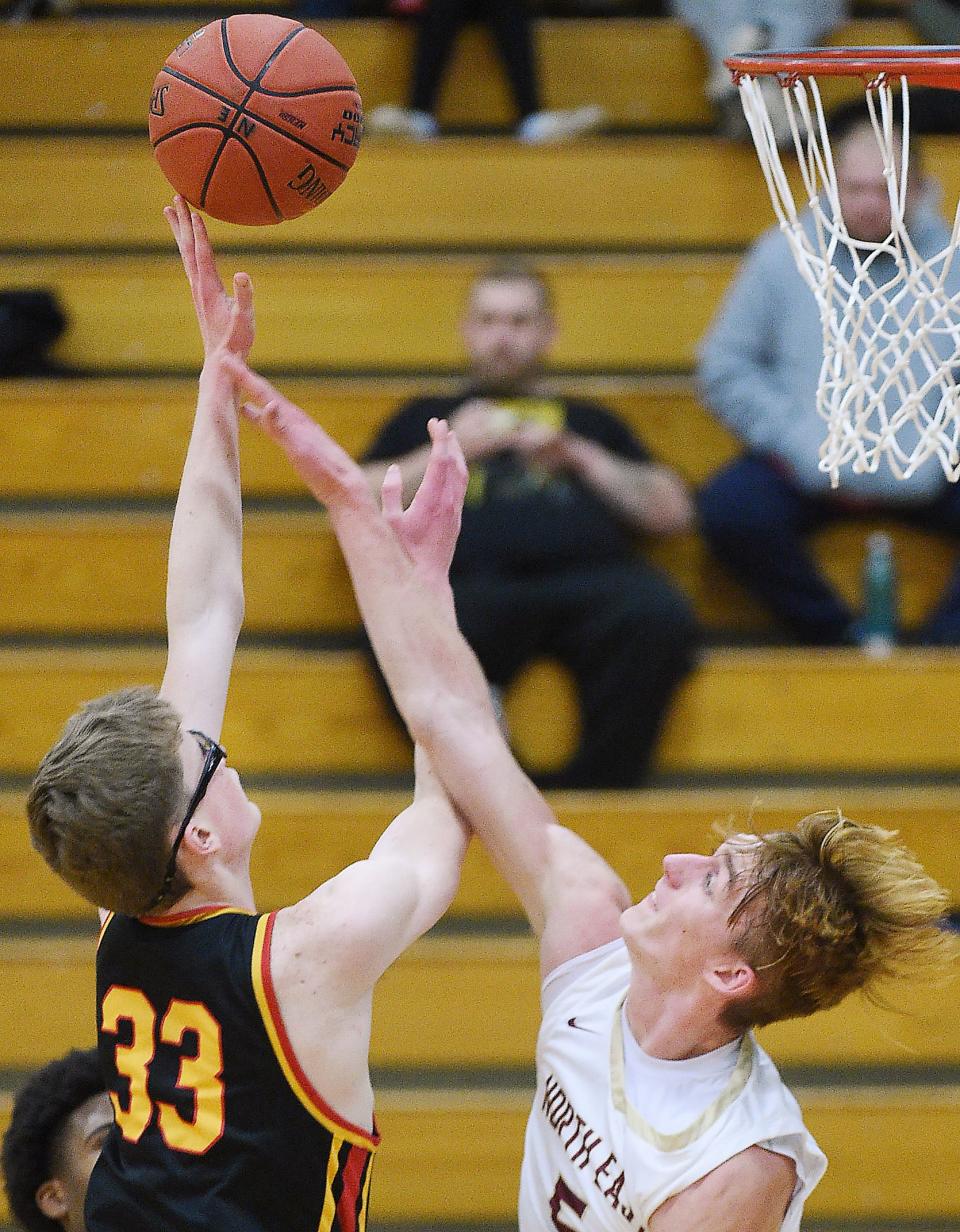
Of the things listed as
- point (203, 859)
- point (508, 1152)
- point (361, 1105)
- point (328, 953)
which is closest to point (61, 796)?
point (203, 859)

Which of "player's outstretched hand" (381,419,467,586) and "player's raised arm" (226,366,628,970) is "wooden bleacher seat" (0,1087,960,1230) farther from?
"player's outstretched hand" (381,419,467,586)

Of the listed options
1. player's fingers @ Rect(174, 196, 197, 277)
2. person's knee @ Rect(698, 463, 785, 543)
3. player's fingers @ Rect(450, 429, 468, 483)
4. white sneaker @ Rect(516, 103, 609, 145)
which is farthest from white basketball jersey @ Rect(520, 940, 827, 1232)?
white sneaker @ Rect(516, 103, 609, 145)

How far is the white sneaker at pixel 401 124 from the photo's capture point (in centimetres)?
532

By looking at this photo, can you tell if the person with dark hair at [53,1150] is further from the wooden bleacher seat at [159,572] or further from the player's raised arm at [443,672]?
the wooden bleacher seat at [159,572]

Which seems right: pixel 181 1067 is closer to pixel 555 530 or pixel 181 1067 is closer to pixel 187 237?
pixel 187 237

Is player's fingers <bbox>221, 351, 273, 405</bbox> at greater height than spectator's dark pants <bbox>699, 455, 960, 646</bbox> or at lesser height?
greater

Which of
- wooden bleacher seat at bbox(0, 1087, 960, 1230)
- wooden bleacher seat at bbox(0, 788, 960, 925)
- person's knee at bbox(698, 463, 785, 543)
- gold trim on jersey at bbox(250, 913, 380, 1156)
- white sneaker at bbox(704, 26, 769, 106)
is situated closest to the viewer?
gold trim on jersey at bbox(250, 913, 380, 1156)

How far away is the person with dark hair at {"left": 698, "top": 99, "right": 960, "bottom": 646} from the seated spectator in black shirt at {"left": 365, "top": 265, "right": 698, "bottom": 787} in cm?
19

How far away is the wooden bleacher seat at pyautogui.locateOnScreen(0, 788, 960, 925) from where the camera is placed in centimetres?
415

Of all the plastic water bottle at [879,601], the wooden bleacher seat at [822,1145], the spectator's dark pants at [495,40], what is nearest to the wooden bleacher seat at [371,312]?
the spectator's dark pants at [495,40]

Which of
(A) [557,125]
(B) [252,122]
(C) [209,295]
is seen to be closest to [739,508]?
(A) [557,125]

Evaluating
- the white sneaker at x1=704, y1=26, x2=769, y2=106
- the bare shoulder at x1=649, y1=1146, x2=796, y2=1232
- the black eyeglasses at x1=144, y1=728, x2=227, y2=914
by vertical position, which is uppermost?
the white sneaker at x1=704, y1=26, x2=769, y2=106

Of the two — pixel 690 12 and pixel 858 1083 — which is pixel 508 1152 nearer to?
pixel 858 1083

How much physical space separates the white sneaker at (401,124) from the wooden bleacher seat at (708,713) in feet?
6.22
